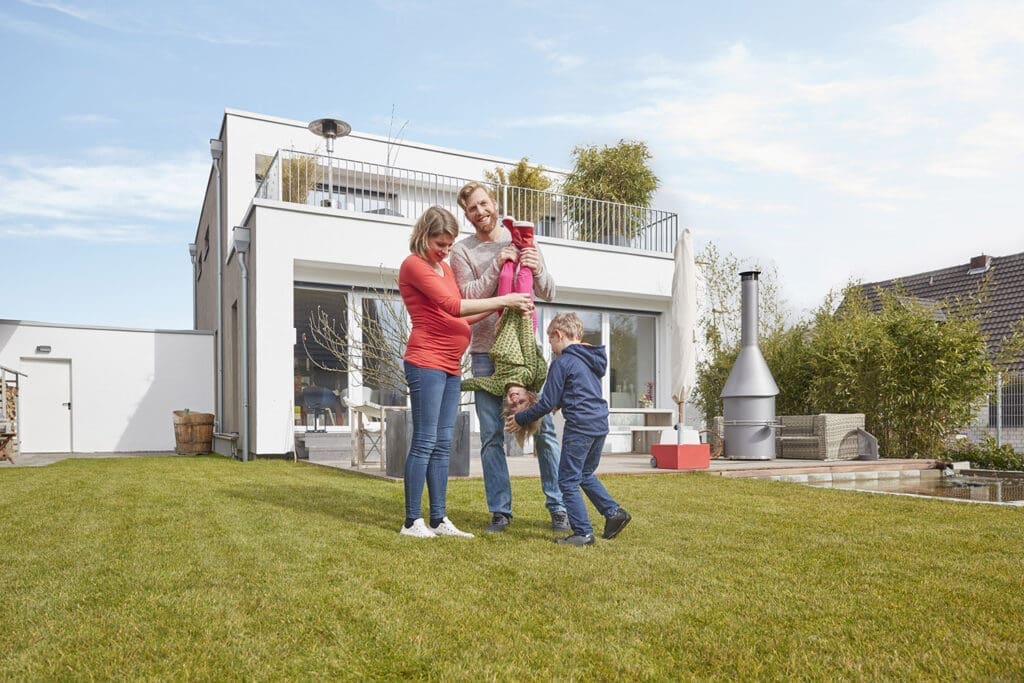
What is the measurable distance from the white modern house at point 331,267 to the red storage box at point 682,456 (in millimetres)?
3994

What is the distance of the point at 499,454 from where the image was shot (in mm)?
3939

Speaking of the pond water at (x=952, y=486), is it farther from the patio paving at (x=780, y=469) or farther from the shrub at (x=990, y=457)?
the shrub at (x=990, y=457)

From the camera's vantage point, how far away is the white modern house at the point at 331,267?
33.9ft

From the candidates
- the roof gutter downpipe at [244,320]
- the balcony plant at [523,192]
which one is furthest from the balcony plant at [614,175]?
the roof gutter downpipe at [244,320]

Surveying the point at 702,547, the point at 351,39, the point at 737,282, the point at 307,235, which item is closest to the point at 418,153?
the point at 307,235

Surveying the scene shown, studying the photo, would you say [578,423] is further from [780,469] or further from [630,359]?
[630,359]

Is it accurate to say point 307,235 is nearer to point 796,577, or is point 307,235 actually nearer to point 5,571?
point 5,571

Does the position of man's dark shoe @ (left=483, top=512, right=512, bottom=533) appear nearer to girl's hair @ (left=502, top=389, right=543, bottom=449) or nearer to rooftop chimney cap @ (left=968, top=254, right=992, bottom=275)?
girl's hair @ (left=502, top=389, right=543, bottom=449)

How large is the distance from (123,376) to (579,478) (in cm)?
1296

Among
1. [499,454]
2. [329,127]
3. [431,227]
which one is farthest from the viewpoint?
[329,127]

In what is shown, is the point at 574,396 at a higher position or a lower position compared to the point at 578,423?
higher

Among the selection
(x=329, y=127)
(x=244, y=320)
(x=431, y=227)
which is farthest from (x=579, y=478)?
(x=329, y=127)

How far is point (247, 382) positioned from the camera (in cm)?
1066

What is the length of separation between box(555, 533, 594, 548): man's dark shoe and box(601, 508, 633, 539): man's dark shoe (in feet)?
0.42
